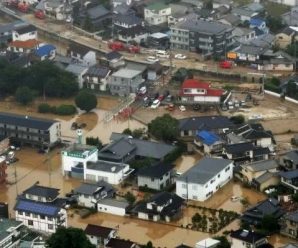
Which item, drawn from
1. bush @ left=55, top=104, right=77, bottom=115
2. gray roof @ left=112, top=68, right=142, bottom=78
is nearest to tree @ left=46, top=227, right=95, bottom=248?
bush @ left=55, top=104, right=77, bottom=115

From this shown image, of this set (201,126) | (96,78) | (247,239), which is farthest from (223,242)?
(96,78)

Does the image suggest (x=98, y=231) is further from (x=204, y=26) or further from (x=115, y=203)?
(x=204, y=26)

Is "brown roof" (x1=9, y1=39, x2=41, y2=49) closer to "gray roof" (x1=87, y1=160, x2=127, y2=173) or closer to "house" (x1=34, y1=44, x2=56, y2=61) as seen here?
"house" (x1=34, y1=44, x2=56, y2=61)

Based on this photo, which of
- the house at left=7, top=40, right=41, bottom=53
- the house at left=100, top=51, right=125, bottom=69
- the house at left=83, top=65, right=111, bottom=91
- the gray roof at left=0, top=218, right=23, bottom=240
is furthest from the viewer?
the house at left=7, top=40, right=41, bottom=53

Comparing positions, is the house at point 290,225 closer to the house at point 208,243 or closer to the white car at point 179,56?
the house at point 208,243

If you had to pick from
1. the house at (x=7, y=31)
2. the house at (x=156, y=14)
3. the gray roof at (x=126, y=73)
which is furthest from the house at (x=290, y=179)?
the house at (x=7, y=31)

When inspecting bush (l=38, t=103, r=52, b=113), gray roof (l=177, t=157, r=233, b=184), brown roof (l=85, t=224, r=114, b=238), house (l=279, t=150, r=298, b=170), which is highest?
brown roof (l=85, t=224, r=114, b=238)
